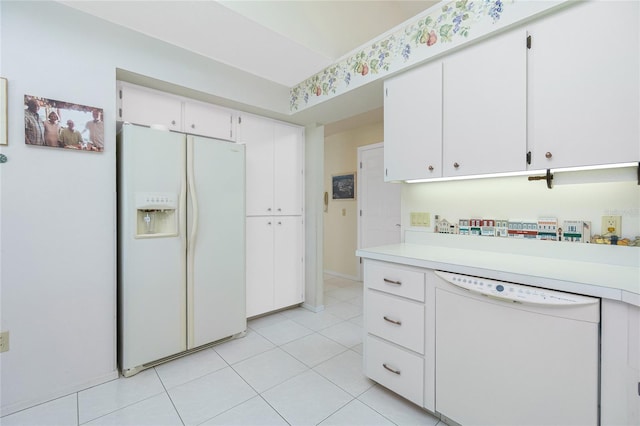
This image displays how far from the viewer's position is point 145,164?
1.96 metres

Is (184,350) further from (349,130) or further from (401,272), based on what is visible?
(349,130)

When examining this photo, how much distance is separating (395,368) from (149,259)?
1809mm

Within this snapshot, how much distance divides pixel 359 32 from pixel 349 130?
203cm

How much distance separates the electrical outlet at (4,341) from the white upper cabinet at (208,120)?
5.71 feet

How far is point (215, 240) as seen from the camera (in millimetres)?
2322

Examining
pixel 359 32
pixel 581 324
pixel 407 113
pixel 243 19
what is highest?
pixel 359 32

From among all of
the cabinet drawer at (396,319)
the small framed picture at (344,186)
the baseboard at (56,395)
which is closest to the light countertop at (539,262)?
the cabinet drawer at (396,319)

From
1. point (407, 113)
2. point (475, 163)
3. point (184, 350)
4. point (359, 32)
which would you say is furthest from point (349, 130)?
point (184, 350)

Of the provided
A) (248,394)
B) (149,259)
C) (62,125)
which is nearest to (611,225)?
(248,394)

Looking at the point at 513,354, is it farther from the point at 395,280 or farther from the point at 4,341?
the point at 4,341

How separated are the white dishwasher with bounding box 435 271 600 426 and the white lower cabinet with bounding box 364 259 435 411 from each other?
0.07 m

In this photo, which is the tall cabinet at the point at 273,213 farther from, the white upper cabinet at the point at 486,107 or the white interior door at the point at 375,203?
the white upper cabinet at the point at 486,107

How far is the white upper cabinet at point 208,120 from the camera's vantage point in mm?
2438

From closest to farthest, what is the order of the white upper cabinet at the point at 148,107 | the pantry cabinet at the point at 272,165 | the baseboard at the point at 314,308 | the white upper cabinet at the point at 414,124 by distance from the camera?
the white upper cabinet at the point at 414,124
the white upper cabinet at the point at 148,107
the pantry cabinet at the point at 272,165
the baseboard at the point at 314,308
